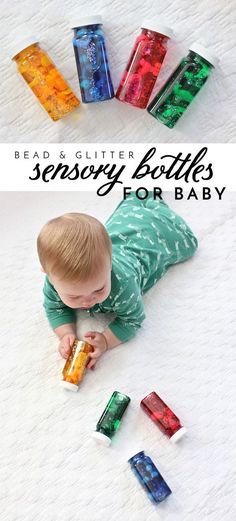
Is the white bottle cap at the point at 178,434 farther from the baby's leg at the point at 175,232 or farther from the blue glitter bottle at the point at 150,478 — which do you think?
the baby's leg at the point at 175,232

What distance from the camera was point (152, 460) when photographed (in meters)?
1.10

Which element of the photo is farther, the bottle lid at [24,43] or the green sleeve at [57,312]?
the bottle lid at [24,43]

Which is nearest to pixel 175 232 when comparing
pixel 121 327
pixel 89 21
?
A: pixel 121 327

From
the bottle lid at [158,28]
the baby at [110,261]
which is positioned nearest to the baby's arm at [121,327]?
the baby at [110,261]

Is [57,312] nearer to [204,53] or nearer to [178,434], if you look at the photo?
[178,434]

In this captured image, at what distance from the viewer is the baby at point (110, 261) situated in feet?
3.15

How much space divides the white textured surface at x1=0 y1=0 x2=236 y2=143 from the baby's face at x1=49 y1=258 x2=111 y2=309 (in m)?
0.44

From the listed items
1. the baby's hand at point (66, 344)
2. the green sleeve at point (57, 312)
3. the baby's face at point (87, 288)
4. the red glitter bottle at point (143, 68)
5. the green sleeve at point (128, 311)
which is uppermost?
the red glitter bottle at point (143, 68)

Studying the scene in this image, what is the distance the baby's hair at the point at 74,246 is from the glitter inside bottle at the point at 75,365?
22cm

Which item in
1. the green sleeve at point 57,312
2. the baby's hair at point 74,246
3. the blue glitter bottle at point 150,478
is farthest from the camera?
the green sleeve at point 57,312

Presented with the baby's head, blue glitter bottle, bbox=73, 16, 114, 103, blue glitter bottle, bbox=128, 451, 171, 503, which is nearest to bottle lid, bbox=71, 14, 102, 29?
blue glitter bottle, bbox=73, 16, 114, 103

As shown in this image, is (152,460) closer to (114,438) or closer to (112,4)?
(114,438)

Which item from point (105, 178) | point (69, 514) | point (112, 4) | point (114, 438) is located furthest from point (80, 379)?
point (112, 4)

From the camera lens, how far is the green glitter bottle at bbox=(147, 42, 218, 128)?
1275mm
